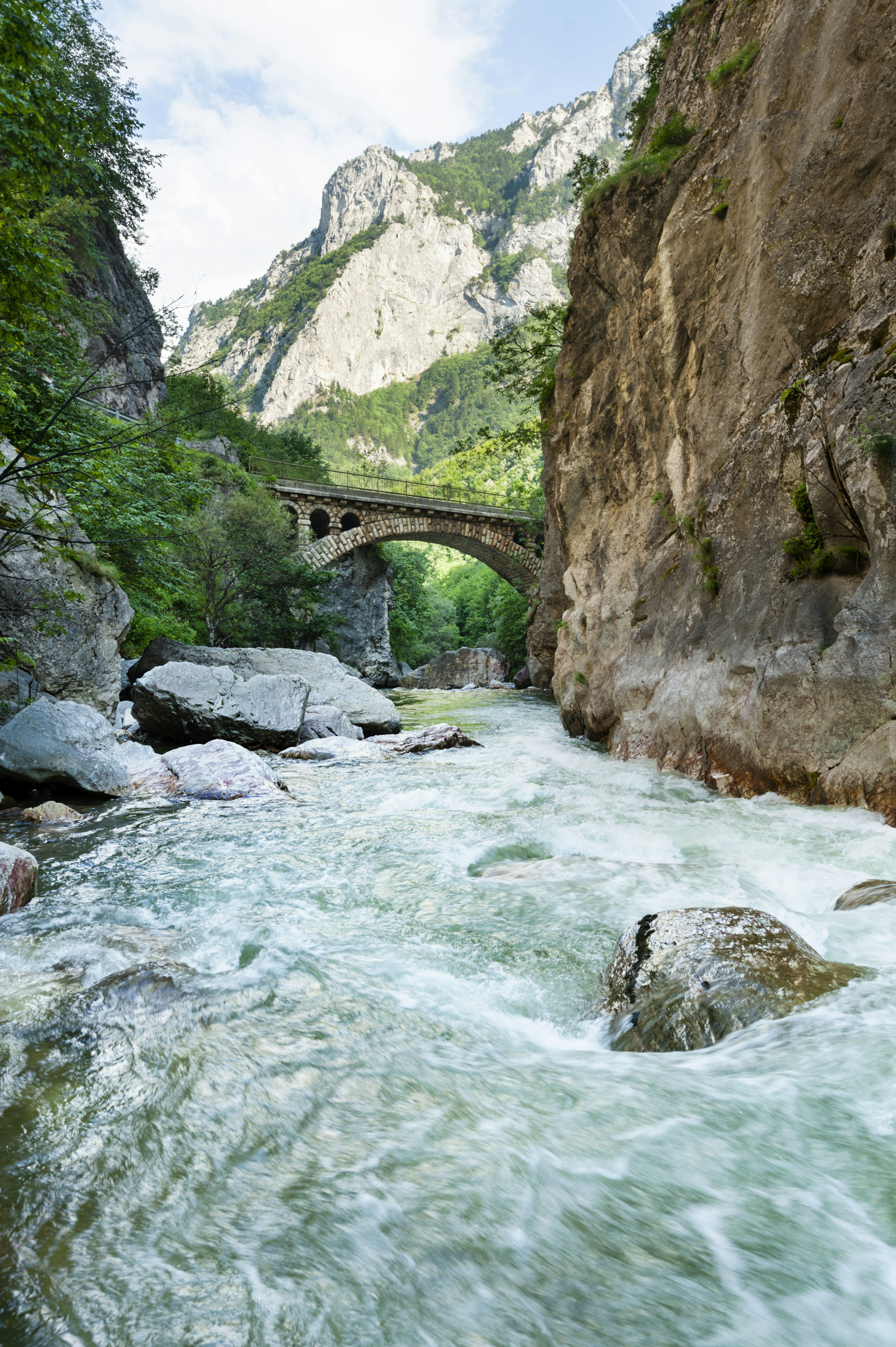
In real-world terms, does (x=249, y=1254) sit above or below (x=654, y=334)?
below

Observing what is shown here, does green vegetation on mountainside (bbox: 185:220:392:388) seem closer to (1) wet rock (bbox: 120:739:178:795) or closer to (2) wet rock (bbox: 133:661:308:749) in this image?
(2) wet rock (bbox: 133:661:308:749)

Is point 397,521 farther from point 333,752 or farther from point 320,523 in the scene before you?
point 333,752

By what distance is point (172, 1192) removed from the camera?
1.90 m

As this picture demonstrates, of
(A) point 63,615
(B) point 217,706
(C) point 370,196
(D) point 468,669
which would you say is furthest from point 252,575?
(C) point 370,196

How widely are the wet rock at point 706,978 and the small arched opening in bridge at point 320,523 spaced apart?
1297 inches

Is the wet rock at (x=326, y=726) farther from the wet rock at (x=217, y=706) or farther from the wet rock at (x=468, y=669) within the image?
the wet rock at (x=468, y=669)

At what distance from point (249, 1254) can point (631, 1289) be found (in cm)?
94

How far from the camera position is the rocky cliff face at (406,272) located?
117812 millimetres

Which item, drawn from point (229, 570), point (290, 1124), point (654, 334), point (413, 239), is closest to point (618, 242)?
point (654, 334)

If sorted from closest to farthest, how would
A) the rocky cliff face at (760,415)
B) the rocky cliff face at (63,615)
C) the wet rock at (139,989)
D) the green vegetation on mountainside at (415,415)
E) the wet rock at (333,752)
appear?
the wet rock at (139,989), the rocky cliff face at (760,415), the rocky cliff face at (63,615), the wet rock at (333,752), the green vegetation on mountainside at (415,415)

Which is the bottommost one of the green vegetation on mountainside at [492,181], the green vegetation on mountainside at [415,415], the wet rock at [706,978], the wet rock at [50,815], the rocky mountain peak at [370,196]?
the wet rock at [50,815]

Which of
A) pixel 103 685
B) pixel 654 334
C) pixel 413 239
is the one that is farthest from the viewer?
pixel 413 239

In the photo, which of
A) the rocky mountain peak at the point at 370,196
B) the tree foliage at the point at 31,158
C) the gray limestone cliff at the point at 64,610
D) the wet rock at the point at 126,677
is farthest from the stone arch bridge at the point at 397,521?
the rocky mountain peak at the point at 370,196

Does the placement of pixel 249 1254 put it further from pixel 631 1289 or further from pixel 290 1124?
pixel 631 1289
